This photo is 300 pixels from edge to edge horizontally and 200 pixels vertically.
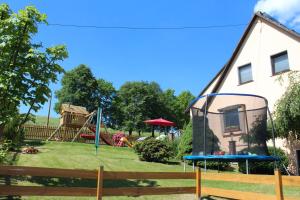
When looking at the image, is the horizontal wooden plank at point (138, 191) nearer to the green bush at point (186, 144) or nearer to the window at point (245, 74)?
the green bush at point (186, 144)

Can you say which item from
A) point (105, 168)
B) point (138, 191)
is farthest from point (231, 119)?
point (105, 168)

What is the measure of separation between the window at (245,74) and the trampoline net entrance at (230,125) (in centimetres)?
1060

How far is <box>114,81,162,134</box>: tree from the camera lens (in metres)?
59.4

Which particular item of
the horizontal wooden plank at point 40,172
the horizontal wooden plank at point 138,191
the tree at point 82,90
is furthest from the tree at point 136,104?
the horizontal wooden plank at point 40,172

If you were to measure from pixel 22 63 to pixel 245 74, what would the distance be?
14760 millimetres

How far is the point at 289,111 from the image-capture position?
445 inches

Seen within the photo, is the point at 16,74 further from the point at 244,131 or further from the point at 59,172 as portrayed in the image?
the point at 244,131

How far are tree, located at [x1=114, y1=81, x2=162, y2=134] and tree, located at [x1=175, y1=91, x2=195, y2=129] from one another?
829 cm

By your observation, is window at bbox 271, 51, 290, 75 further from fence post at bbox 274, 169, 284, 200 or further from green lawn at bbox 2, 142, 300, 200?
fence post at bbox 274, 169, 284, 200

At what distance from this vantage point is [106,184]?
9953 millimetres

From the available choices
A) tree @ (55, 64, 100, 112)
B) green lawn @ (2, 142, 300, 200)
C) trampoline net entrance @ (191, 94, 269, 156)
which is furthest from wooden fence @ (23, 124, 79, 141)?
tree @ (55, 64, 100, 112)

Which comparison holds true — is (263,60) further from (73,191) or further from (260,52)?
(73,191)

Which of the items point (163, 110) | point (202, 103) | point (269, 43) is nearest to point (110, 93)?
point (163, 110)

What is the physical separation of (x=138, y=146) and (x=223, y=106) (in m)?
6.35
